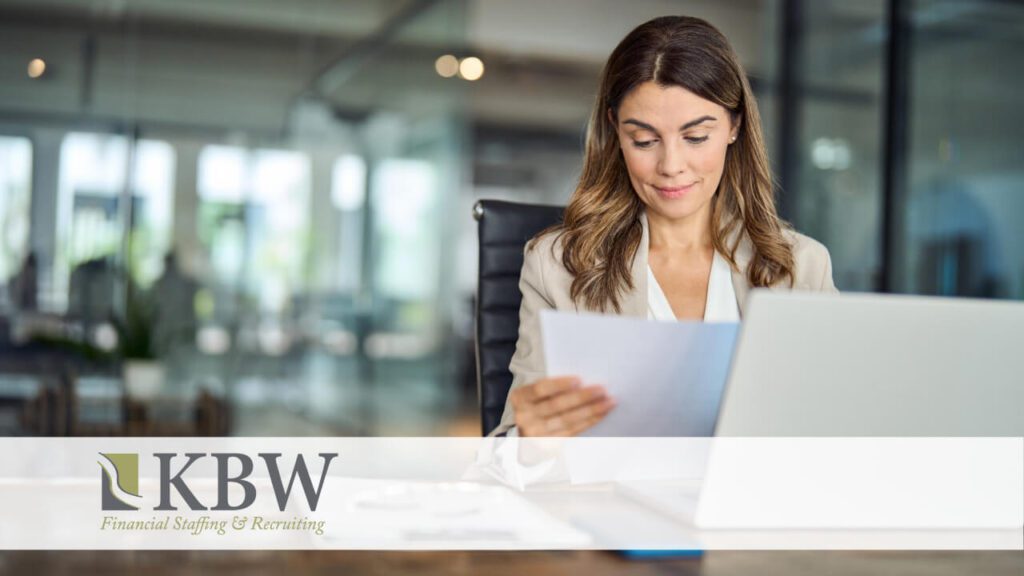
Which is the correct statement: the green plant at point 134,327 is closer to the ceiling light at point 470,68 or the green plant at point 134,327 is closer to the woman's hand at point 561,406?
the ceiling light at point 470,68

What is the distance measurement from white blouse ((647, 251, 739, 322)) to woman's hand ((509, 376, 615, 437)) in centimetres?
61

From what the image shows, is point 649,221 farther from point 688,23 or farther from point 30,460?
point 30,460

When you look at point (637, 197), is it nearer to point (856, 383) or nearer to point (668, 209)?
point (668, 209)

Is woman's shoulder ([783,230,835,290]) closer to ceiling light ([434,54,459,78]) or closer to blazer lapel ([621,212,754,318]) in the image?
blazer lapel ([621,212,754,318])

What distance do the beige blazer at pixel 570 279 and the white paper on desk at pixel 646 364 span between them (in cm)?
55

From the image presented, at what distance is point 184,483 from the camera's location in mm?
1081

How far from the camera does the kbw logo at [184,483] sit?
1.01m

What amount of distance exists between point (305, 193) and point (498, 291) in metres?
3.00

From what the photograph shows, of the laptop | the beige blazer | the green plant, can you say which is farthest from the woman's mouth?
the green plant

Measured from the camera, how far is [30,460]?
403cm

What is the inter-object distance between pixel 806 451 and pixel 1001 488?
0.26m

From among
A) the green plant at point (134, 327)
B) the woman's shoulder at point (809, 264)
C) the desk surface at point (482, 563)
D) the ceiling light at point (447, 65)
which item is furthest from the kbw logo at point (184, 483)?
the ceiling light at point (447, 65)

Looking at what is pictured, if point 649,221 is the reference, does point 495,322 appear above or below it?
below

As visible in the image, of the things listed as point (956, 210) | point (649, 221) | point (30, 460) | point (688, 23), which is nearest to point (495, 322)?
point (649, 221)
